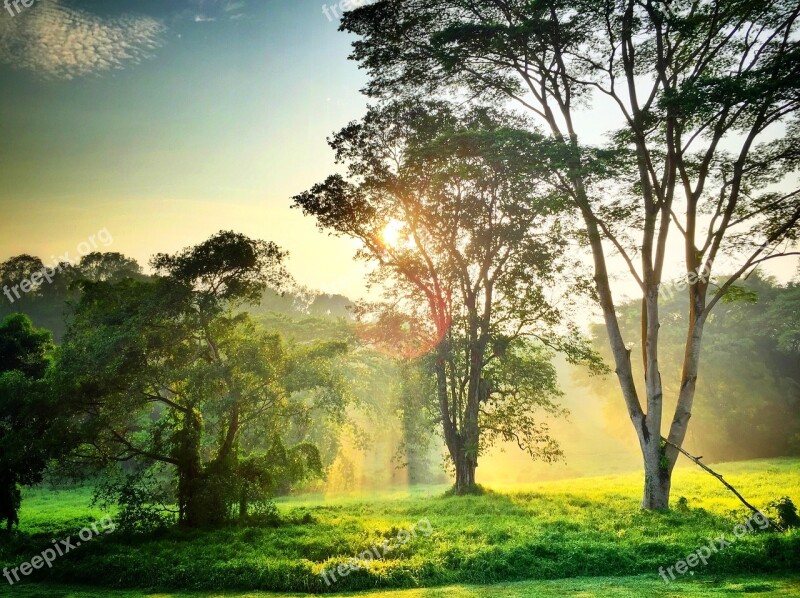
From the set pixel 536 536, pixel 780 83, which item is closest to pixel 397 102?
pixel 780 83

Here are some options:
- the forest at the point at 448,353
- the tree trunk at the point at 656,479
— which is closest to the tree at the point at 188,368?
the forest at the point at 448,353

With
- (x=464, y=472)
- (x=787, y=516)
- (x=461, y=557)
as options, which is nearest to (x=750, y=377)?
(x=464, y=472)

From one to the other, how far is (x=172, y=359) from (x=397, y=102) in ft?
47.3

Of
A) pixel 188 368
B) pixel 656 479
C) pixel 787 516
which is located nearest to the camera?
pixel 787 516

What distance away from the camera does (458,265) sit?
78.7 ft

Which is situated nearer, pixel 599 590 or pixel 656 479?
pixel 599 590

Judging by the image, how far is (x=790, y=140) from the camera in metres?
16.3

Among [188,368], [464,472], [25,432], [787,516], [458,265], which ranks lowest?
[464,472]

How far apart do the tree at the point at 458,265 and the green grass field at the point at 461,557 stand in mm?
8235

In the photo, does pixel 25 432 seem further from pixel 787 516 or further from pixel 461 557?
pixel 787 516

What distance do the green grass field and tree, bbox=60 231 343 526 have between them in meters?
2.52

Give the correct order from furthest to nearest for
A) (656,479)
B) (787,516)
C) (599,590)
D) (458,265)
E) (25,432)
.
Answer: (458,265) → (25,432) → (656,479) → (787,516) → (599,590)

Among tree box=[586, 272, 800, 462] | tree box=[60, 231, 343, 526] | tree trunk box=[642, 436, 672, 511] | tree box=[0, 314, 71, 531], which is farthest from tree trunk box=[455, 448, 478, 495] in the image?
tree box=[586, 272, 800, 462]

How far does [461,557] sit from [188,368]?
41.3ft
